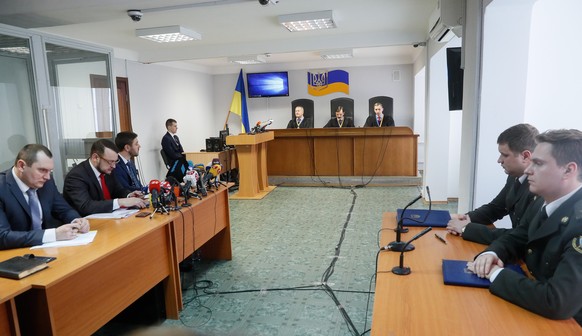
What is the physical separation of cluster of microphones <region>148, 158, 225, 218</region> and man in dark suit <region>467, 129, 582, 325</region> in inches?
82.6

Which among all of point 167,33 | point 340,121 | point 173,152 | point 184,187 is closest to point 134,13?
point 167,33

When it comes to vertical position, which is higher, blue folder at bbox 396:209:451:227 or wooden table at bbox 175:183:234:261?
blue folder at bbox 396:209:451:227

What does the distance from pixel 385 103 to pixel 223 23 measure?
553cm

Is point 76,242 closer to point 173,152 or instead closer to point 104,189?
point 104,189

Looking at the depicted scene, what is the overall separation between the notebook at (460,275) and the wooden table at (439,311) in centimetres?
2

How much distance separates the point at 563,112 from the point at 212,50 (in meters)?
5.73

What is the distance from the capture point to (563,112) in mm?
2938

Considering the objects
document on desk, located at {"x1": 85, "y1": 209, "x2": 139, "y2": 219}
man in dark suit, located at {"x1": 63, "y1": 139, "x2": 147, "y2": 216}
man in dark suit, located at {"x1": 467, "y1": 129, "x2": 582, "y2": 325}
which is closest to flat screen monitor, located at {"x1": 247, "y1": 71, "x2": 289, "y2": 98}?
man in dark suit, located at {"x1": 63, "y1": 139, "x2": 147, "y2": 216}

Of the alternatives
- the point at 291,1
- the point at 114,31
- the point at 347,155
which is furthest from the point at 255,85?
the point at 291,1

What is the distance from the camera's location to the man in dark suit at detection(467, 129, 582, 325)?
125cm

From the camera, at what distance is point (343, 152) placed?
765 cm

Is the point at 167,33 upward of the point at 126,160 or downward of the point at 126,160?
upward

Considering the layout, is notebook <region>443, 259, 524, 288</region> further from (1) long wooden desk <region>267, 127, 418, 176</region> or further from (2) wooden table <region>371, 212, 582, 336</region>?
(1) long wooden desk <region>267, 127, 418, 176</region>

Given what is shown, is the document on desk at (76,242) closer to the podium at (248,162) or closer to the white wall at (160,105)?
the podium at (248,162)
